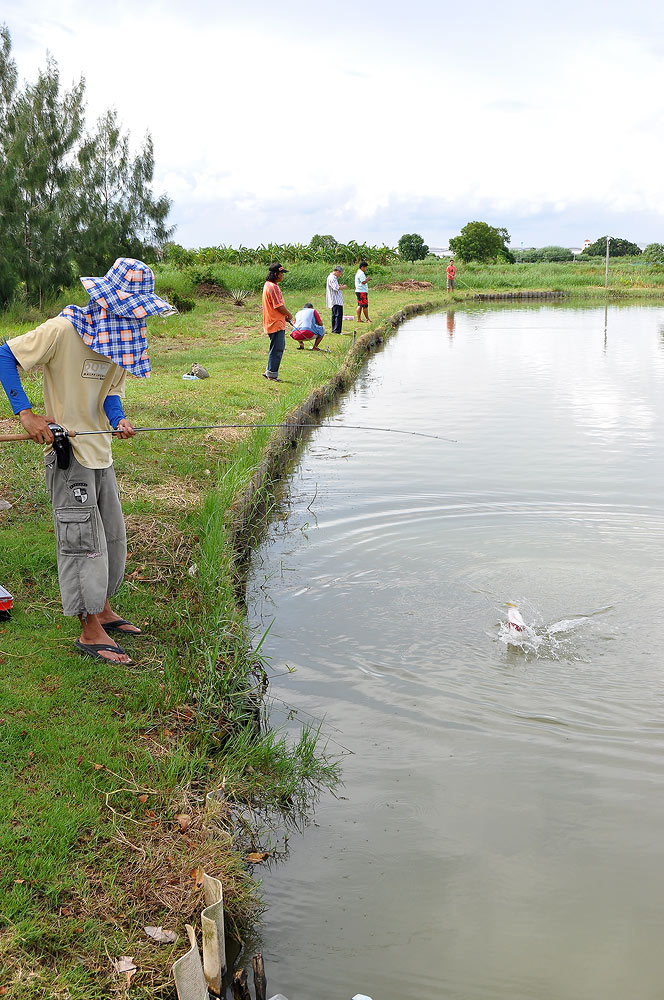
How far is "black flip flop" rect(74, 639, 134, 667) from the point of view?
4266mm

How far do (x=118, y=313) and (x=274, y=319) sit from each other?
8365 millimetres

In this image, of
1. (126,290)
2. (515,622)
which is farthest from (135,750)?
(515,622)

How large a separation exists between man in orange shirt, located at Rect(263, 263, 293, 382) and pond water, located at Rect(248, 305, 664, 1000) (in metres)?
2.23

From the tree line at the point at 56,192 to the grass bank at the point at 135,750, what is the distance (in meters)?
10.4

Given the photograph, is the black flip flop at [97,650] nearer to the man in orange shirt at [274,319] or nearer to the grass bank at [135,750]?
the grass bank at [135,750]

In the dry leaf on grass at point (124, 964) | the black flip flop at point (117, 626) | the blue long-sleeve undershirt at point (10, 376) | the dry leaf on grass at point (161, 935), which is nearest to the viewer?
the dry leaf on grass at point (124, 964)

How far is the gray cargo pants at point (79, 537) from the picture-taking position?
13.4 feet

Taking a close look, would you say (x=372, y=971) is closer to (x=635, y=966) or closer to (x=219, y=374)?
(x=635, y=966)

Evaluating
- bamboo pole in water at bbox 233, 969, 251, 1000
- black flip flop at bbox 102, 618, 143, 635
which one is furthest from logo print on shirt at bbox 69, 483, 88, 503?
bamboo pole in water at bbox 233, 969, 251, 1000

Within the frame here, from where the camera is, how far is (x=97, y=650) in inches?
169

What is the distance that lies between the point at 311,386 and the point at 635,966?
10002 mm

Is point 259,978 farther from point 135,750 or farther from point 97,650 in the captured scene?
point 97,650

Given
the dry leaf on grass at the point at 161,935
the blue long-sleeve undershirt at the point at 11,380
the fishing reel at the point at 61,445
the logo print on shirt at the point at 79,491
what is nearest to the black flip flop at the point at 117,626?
the logo print on shirt at the point at 79,491

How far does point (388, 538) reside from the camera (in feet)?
24.6
